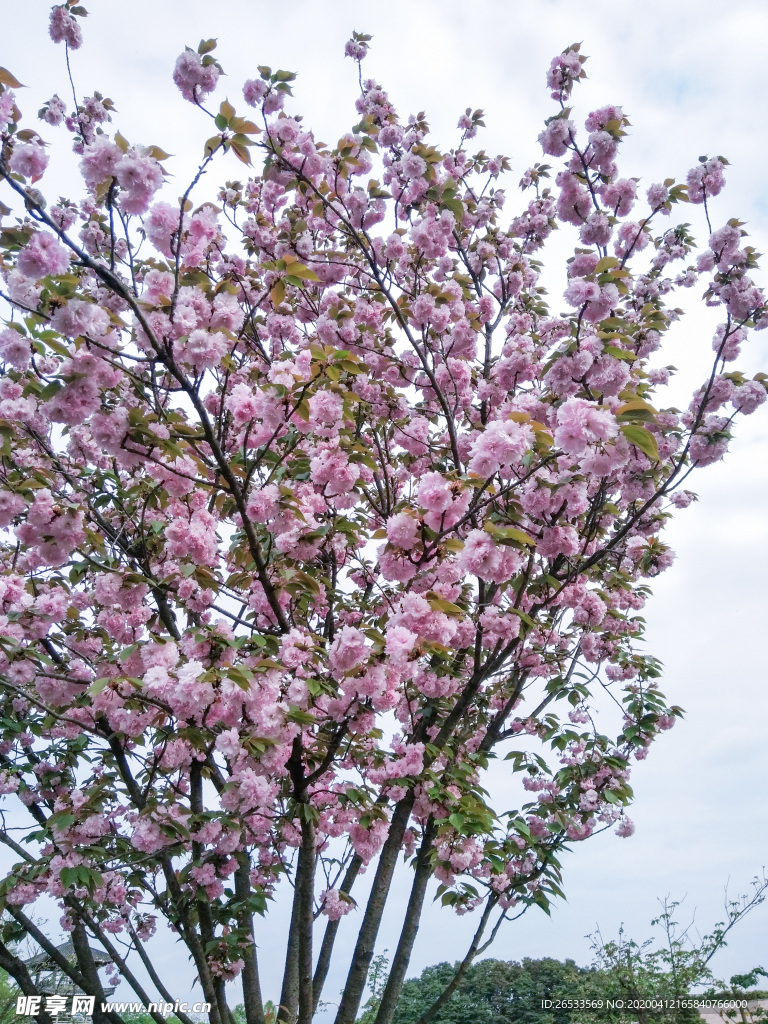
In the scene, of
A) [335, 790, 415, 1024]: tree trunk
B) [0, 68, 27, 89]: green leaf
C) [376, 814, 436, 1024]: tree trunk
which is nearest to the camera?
[0, 68, 27, 89]: green leaf

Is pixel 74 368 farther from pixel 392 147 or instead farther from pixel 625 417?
pixel 392 147

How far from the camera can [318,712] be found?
3.61m

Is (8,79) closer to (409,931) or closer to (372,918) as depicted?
(372,918)

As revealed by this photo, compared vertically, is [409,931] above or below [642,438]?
below

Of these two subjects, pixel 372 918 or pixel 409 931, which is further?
pixel 409 931

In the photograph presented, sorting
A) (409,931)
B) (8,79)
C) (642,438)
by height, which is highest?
(8,79)

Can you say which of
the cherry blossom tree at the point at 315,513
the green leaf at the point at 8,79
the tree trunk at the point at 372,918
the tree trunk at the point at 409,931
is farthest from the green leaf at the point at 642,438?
the tree trunk at the point at 409,931

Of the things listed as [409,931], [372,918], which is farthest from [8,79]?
[409,931]

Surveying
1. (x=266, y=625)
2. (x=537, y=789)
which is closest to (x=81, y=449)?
(x=266, y=625)

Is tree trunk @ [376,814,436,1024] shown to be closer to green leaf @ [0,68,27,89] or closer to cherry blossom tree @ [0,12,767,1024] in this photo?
cherry blossom tree @ [0,12,767,1024]

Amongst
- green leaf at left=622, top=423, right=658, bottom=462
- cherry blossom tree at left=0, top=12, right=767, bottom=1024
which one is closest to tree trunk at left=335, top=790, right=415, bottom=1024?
cherry blossom tree at left=0, top=12, right=767, bottom=1024

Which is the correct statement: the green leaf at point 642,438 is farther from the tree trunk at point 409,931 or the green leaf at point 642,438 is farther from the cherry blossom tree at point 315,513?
the tree trunk at point 409,931

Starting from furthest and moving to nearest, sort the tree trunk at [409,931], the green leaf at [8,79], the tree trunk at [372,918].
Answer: the tree trunk at [409,931], the tree trunk at [372,918], the green leaf at [8,79]

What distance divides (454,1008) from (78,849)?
8.42m
